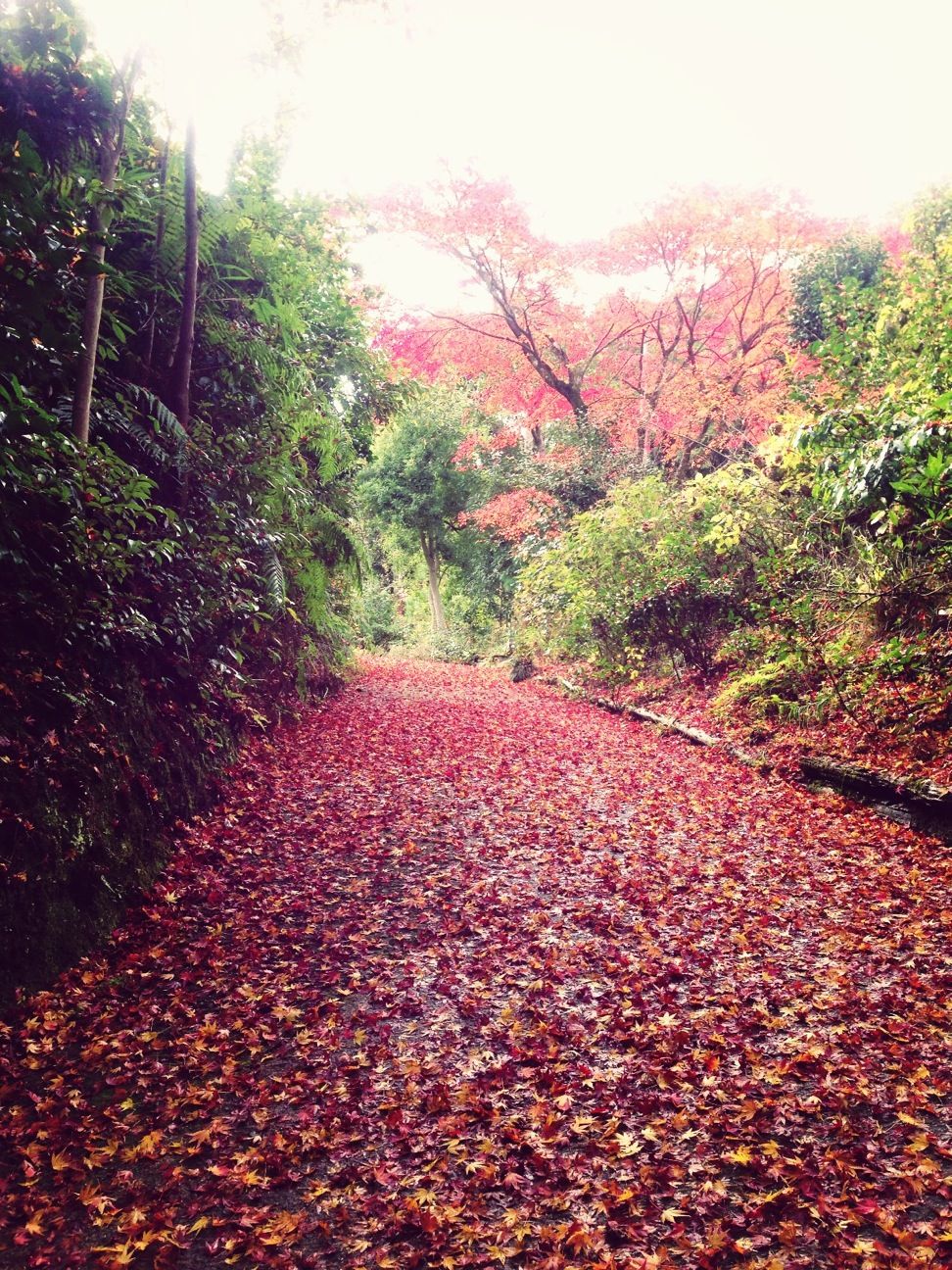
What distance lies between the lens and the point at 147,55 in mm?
5934

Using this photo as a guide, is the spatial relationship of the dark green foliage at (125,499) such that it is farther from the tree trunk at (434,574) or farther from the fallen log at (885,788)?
the tree trunk at (434,574)

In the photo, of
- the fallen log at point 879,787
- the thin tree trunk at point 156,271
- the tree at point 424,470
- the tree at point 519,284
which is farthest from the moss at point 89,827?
the tree at point 424,470

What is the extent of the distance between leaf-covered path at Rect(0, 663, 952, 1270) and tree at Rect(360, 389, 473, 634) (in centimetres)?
1693

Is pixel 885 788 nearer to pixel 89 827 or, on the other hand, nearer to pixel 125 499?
pixel 89 827

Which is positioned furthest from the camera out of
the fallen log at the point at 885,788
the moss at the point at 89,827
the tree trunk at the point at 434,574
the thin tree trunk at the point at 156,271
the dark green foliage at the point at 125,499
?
the tree trunk at the point at 434,574

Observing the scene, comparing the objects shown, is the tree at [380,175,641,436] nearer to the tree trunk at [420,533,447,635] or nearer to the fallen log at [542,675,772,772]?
the tree trunk at [420,533,447,635]

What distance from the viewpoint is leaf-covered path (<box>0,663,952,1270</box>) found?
99.9 inches

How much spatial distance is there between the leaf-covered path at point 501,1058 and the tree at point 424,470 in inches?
666

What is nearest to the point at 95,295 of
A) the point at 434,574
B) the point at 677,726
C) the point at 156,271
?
the point at 156,271

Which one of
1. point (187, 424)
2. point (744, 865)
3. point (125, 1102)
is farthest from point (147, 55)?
point (744, 865)

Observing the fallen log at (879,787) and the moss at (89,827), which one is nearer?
the moss at (89,827)

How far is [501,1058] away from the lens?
135 inches

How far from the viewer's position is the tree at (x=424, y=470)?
860 inches


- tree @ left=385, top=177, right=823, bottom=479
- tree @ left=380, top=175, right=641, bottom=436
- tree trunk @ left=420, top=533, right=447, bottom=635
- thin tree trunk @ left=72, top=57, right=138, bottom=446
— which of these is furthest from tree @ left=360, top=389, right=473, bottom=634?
thin tree trunk @ left=72, top=57, right=138, bottom=446
